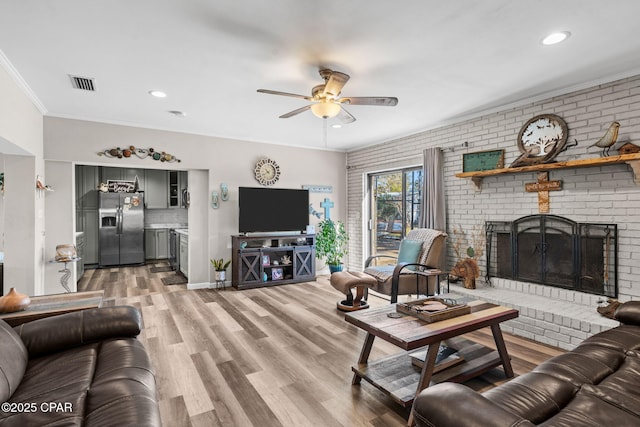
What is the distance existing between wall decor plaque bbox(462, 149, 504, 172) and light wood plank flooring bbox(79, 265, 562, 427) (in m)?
2.02

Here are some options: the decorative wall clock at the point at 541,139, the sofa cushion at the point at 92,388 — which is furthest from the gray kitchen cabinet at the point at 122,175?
the decorative wall clock at the point at 541,139

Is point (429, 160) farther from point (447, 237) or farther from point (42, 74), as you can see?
point (42, 74)

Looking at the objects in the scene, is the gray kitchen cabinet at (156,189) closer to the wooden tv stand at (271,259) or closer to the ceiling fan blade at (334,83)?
the wooden tv stand at (271,259)

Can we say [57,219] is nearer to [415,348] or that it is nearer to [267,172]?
[267,172]

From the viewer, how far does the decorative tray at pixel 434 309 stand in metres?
2.29

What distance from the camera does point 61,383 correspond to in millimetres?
1528

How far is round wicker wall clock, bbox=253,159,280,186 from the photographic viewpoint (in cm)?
576

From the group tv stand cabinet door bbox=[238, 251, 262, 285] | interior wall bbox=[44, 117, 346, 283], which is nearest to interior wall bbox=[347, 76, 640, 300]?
interior wall bbox=[44, 117, 346, 283]

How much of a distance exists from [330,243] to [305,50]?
3913mm

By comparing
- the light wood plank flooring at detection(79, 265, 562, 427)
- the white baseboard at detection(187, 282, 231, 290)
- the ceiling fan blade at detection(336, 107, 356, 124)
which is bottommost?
the light wood plank flooring at detection(79, 265, 562, 427)

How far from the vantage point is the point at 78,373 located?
1.61 metres

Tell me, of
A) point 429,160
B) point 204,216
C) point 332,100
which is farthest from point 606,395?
point 204,216

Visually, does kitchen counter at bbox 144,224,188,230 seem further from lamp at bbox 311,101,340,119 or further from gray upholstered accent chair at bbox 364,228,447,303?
lamp at bbox 311,101,340,119

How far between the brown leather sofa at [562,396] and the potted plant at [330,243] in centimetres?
435
